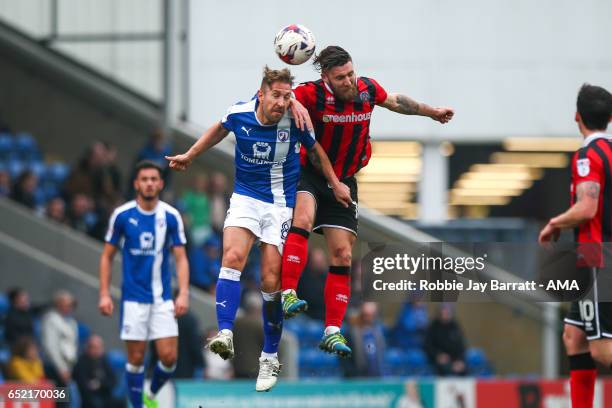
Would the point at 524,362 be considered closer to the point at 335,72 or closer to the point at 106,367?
the point at 106,367

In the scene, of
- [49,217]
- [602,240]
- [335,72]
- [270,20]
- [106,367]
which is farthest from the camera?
[270,20]

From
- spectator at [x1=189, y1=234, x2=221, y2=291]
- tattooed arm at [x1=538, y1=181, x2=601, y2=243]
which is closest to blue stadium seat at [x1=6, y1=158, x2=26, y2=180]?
spectator at [x1=189, y1=234, x2=221, y2=291]

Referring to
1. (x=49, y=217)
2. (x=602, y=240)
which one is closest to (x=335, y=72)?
(x=602, y=240)

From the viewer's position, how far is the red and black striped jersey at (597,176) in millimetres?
9320

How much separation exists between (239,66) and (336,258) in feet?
38.3

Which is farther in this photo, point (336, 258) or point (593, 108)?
point (336, 258)

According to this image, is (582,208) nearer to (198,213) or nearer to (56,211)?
(198,213)

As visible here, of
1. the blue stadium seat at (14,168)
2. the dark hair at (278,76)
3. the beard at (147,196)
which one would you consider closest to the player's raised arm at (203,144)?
the dark hair at (278,76)

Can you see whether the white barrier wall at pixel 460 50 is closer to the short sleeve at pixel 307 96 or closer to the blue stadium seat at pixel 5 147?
the blue stadium seat at pixel 5 147

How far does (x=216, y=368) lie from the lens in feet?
57.2

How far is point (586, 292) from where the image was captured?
9523mm

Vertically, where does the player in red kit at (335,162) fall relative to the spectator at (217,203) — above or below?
below

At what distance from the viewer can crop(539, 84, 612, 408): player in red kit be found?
927cm

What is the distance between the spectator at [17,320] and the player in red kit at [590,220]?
906cm
